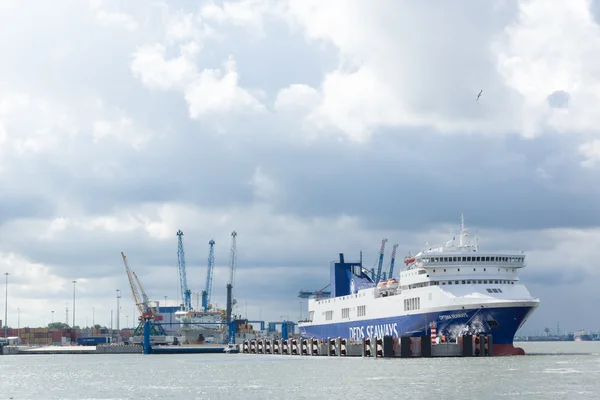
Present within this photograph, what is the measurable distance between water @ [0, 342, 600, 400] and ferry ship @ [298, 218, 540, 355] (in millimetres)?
4364

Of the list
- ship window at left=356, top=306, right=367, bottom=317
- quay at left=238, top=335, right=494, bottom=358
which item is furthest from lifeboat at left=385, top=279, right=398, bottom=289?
quay at left=238, top=335, right=494, bottom=358

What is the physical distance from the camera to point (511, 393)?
59.3m

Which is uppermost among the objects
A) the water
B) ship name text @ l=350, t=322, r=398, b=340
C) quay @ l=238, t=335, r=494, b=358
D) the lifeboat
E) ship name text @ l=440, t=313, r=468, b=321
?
the lifeboat

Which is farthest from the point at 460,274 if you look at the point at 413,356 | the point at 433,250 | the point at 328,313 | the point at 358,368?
the point at 328,313

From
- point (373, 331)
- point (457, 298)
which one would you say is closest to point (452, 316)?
point (457, 298)

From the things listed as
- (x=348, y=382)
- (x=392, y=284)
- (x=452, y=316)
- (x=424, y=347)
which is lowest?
(x=348, y=382)

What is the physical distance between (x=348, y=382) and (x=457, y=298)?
27.5 meters

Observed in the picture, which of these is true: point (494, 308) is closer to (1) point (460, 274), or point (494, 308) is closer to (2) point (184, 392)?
(1) point (460, 274)

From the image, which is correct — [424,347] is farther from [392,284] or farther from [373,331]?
[373,331]

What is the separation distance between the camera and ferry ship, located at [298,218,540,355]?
9294cm

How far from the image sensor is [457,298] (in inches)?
3713

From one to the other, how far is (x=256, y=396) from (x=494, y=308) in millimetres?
36695

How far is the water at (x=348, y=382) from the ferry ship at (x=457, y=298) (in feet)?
14.3

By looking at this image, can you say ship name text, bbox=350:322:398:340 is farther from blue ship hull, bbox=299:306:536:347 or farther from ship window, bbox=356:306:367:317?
blue ship hull, bbox=299:306:536:347
